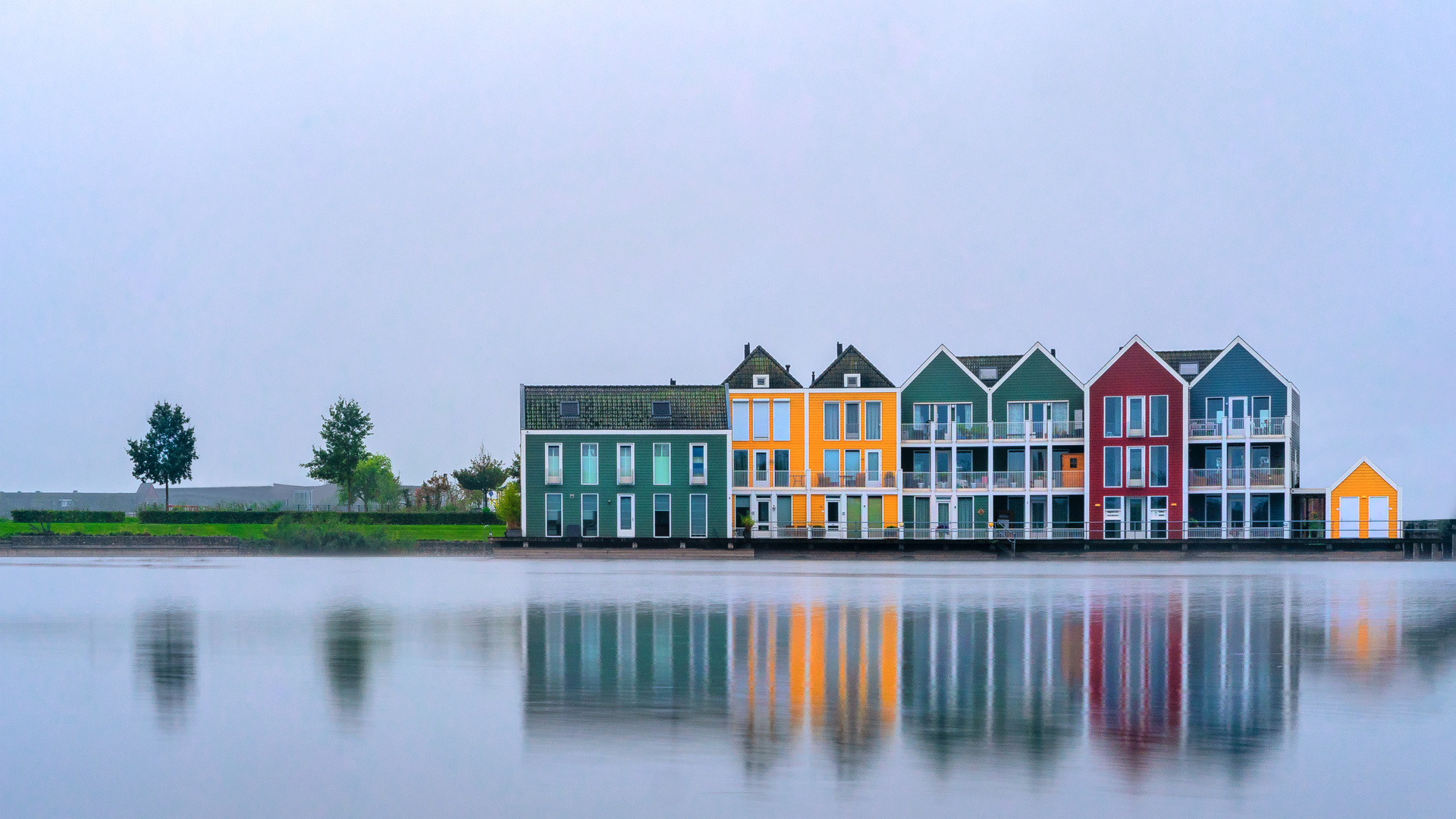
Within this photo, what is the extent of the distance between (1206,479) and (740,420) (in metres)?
21.8

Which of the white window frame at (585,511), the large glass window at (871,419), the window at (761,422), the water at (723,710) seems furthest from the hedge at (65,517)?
the water at (723,710)

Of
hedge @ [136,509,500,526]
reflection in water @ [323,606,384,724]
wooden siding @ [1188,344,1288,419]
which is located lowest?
hedge @ [136,509,500,526]

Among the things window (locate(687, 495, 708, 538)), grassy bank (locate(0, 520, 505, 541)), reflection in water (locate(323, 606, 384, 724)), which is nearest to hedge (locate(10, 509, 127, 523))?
grassy bank (locate(0, 520, 505, 541))

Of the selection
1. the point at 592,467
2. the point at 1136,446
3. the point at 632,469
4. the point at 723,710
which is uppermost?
the point at 1136,446

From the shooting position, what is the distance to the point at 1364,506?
59.1 m

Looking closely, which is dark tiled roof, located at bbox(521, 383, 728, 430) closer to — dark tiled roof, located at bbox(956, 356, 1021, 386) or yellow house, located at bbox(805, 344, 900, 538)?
yellow house, located at bbox(805, 344, 900, 538)

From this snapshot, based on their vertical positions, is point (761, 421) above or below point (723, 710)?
above

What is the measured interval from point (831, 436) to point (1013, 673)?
48.2m

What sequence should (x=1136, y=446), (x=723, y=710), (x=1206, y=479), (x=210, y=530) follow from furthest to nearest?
(x=210, y=530) < (x=1136, y=446) < (x=1206, y=479) < (x=723, y=710)

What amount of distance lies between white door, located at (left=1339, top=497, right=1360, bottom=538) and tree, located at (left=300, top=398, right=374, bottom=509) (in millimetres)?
54199

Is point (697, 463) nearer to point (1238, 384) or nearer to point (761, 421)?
point (761, 421)

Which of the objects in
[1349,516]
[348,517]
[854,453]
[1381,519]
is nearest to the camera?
[1381,519]

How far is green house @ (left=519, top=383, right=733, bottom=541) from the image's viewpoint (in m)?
61.0

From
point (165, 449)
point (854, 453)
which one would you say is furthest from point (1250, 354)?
point (165, 449)
